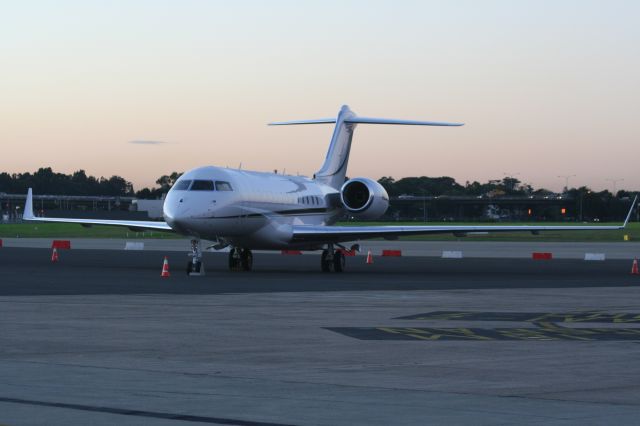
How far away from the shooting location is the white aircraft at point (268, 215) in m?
35.9

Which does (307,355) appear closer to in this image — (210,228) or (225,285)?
(225,285)

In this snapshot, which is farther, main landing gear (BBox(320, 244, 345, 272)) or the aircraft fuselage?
main landing gear (BBox(320, 244, 345, 272))

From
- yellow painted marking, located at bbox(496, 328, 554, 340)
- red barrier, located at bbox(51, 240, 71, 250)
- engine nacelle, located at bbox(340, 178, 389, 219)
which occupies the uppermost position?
engine nacelle, located at bbox(340, 178, 389, 219)

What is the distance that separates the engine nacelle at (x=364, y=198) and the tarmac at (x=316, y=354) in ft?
45.9

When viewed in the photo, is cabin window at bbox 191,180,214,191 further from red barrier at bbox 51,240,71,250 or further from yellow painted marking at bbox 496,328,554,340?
red barrier at bbox 51,240,71,250

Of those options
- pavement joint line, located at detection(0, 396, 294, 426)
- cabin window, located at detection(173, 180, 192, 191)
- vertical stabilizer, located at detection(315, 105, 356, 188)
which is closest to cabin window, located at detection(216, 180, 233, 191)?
cabin window, located at detection(173, 180, 192, 191)

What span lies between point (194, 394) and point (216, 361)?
8.41 ft

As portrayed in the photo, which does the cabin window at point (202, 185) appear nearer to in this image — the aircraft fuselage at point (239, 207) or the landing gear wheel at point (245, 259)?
the aircraft fuselage at point (239, 207)

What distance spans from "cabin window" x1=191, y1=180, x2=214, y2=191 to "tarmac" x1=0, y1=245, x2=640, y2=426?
26.9 feet

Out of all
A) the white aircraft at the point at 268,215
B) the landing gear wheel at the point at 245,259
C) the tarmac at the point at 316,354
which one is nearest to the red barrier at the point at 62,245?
the white aircraft at the point at 268,215

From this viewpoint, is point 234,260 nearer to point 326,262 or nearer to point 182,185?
point 326,262

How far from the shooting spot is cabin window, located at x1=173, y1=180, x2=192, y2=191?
36.4 m

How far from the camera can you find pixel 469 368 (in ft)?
41.3

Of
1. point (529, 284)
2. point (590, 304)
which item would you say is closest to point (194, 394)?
point (590, 304)
